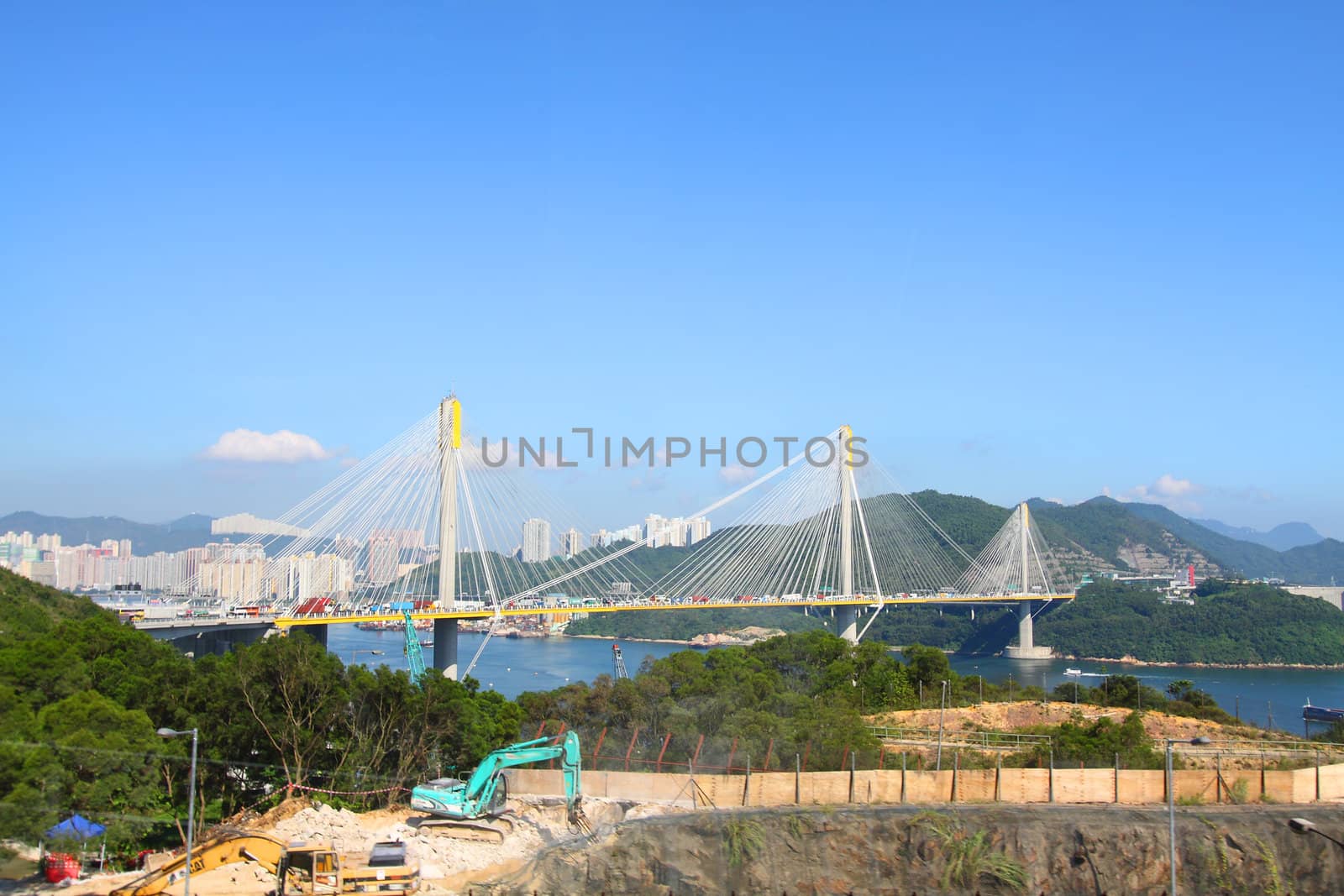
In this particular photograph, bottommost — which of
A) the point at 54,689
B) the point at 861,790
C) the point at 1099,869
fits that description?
the point at 1099,869

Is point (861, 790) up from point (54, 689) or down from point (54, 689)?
down

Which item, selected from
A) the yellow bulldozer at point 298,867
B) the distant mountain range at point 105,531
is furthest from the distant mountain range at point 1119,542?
the yellow bulldozer at point 298,867

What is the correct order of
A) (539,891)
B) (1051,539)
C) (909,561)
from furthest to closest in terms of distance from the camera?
(1051,539), (909,561), (539,891)

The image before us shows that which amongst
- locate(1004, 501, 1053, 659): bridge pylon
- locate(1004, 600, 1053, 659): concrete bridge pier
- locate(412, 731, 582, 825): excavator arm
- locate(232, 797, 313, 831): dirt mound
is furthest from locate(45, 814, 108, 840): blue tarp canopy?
locate(1004, 501, 1053, 659): bridge pylon

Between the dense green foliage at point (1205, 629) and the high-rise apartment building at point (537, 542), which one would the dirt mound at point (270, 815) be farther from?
the dense green foliage at point (1205, 629)

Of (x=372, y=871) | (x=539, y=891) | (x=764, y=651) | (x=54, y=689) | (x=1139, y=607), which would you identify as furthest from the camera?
(x=1139, y=607)

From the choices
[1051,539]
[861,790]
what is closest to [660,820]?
[861,790]

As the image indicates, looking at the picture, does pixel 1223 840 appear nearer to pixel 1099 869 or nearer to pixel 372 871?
pixel 1099 869

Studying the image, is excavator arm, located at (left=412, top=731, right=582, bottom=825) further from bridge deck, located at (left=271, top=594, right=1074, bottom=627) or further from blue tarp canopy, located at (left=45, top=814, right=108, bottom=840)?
bridge deck, located at (left=271, top=594, right=1074, bottom=627)
